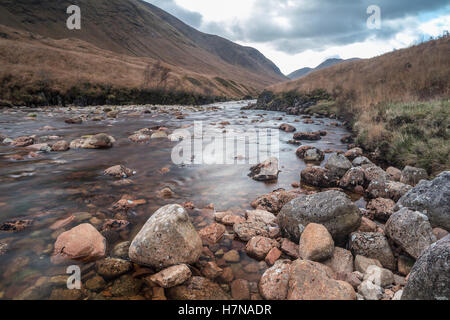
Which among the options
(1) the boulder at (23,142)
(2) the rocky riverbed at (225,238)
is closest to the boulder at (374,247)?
(2) the rocky riverbed at (225,238)

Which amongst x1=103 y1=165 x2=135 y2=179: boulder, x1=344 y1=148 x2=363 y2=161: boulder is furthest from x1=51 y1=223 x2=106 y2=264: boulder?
x1=344 y1=148 x2=363 y2=161: boulder

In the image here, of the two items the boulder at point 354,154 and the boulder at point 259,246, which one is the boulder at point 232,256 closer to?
the boulder at point 259,246

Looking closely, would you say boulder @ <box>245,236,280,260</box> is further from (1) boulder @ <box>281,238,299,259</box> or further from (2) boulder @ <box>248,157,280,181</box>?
(2) boulder @ <box>248,157,280,181</box>

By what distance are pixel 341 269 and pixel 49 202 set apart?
→ 560 centimetres


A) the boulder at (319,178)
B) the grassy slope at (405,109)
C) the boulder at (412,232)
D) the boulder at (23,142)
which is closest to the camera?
the boulder at (412,232)

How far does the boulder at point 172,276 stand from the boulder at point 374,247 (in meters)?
2.42

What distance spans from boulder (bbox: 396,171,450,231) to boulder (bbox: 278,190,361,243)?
3.52 feet

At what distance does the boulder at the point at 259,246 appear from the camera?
338 cm

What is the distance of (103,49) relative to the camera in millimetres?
89625

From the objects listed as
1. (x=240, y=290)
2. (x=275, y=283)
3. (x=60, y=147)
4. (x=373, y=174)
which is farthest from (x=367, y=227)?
(x=60, y=147)

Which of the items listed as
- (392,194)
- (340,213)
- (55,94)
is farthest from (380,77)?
(55,94)

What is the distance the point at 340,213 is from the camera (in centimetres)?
359

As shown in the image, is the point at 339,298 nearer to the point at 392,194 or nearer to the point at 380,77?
the point at 392,194

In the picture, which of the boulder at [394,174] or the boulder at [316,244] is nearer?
the boulder at [316,244]
